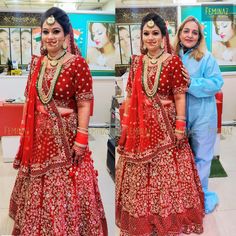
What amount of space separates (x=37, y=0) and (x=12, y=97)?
0.36 metres

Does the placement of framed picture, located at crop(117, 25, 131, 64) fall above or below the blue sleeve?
above

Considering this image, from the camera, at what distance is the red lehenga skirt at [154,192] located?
4.08ft

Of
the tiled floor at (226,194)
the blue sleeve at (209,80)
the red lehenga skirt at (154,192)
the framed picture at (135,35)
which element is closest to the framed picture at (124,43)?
the framed picture at (135,35)

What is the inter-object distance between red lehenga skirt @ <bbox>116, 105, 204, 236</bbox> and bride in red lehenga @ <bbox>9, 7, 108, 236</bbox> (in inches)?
4.3

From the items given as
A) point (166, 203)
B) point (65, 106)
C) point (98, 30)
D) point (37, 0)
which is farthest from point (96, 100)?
point (166, 203)

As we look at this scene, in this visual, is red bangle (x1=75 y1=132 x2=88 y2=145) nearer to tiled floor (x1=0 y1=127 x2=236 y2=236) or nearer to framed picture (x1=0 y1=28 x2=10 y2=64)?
tiled floor (x1=0 y1=127 x2=236 y2=236)

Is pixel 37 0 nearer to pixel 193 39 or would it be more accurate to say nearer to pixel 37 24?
pixel 37 24

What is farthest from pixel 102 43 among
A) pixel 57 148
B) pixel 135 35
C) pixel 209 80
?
pixel 209 80

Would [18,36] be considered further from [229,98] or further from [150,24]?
[229,98]

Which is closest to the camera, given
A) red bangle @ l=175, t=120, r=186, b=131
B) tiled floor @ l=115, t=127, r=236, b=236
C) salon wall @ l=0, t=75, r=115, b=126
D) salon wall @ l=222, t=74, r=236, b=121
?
salon wall @ l=0, t=75, r=115, b=126

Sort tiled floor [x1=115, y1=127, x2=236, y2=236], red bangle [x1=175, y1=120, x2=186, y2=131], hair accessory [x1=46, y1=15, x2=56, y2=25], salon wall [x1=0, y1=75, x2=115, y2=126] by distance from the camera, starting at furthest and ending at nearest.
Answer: tiled floor [x1=115, y1=127, x2=236, y2=236] → red bangle [x1=175, y1=120, x2=186, y2=131] → salon wall [x1=0, y1=75, x2=115, y2=126] → hair accessory [x1=46, y1=15, x2=56, y2=25]

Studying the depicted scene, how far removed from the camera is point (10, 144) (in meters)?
1.24

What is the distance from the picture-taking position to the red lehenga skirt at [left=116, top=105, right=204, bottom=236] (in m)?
1.24

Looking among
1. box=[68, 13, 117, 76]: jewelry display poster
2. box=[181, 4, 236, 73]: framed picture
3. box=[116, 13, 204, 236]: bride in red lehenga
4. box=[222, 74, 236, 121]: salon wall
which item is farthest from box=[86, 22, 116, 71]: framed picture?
box=[222, 74, 236, 121]: salon wall
